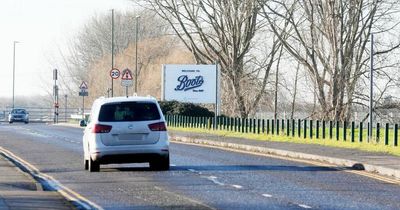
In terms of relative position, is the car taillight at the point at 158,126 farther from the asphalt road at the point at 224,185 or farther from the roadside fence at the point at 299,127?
the roadside fence at the point at 299,127

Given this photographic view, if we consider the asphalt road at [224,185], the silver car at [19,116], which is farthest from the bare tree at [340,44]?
the silver car at [19,116]

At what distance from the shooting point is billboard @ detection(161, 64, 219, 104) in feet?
182

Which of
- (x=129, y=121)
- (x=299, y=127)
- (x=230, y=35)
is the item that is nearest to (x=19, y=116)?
(x=230, y=35)

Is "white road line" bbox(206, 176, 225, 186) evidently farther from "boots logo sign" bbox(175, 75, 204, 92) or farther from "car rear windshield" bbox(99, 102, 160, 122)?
"boots logo sign" bbox(175, 75, 204, 92)

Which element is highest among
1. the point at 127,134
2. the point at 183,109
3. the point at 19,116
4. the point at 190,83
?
the point at 190,83

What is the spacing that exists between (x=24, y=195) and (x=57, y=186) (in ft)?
8.43

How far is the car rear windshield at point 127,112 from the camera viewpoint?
2241cm

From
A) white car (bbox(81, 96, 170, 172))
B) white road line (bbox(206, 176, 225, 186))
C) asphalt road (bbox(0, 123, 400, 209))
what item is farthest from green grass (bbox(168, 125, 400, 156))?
white road line (bbox(206, 176, 225, 186))

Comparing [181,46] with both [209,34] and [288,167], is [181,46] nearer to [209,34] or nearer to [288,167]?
[209,34]

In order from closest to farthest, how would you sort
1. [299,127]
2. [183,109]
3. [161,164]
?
[161,164] → [299,127] → [183,109]

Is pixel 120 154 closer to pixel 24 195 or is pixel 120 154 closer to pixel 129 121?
pixel 129 121

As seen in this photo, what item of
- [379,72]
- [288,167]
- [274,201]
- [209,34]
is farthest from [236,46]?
[274,201]

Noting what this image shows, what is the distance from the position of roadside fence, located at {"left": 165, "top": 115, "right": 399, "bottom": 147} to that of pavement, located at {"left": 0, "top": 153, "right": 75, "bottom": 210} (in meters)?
12.9

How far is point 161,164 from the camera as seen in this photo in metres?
22.7
